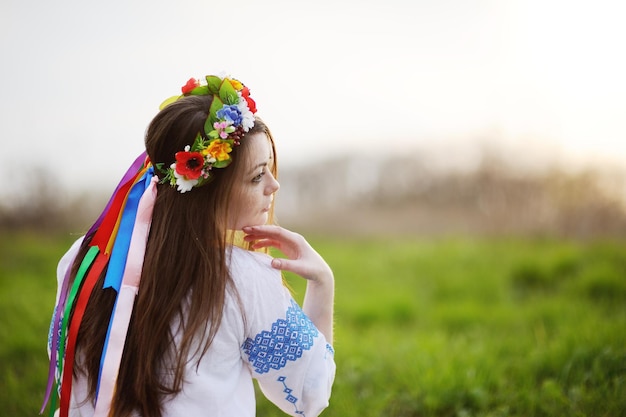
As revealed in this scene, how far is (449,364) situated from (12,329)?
3.21 m

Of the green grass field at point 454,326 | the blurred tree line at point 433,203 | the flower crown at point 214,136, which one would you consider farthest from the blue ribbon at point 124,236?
the blurred tree line at point 433,203

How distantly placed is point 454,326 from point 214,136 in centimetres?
333

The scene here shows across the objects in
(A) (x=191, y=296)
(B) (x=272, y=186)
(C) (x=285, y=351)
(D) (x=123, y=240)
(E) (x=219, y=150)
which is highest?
(E) (x=219, y=150)

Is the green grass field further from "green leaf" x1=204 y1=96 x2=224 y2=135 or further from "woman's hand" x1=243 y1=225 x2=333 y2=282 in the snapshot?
"green leaf" x1=204 y1=96 x2=224 y2=135

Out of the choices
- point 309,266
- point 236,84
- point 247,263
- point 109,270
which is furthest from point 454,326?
point 109,270

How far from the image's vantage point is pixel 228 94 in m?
1.74

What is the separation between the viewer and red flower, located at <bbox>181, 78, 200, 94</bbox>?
1.79 meters

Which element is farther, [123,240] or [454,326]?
[454,326]

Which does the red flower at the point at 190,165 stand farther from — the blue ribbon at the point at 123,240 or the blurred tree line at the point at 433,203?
the blurred tree line at the point at 433,203

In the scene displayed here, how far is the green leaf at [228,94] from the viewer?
5.66ft

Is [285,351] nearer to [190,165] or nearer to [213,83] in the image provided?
[190,165]

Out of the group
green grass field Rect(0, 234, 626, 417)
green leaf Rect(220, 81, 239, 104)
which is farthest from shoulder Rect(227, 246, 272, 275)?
green grass field Rect(0, 234, 626, 417)

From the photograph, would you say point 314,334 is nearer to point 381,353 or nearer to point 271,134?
point 271,134

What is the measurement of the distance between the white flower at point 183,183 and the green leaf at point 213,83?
340 mm
